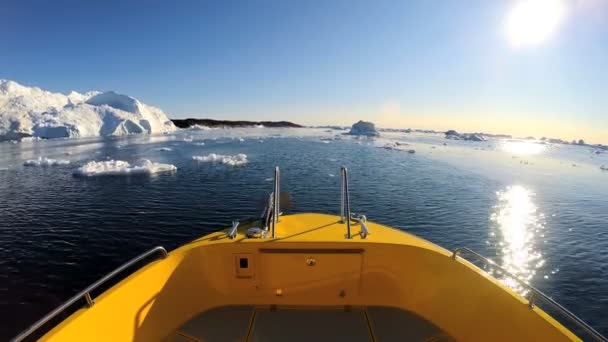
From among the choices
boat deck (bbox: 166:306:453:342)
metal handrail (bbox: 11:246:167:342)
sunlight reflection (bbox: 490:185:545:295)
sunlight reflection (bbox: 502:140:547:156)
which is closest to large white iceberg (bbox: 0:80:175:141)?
boat deck (bbox: 166:306:453:342)

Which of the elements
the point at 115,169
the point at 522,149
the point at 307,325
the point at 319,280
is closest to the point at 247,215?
the point at 319,280

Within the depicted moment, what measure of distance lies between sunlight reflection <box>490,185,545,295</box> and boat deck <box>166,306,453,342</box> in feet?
16.0

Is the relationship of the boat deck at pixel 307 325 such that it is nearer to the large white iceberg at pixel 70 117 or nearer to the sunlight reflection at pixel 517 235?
the sunlight reflection at pixel 517 235

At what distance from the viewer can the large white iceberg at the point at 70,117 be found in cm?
5922

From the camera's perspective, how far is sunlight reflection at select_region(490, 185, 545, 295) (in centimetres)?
895

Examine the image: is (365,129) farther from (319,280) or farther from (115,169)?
(319,280)

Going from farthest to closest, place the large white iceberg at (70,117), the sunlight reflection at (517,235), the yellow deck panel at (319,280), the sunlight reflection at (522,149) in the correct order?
the sunlight reflection at (522,149) < the large white iceberg at (70,117) < the sunlight reflection at (517,235) < the yellow deck panel at (319,280)

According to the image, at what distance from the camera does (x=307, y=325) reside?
4355mm

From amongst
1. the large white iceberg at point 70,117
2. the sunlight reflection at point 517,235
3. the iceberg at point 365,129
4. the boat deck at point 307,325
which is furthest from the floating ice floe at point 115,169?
the iceberg at point 365,129

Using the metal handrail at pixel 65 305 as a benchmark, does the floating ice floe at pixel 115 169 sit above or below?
below

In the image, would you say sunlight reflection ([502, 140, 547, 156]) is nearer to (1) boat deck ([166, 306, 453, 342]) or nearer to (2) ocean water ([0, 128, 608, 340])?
(2) ocean water ([0, 128, 608, 340])

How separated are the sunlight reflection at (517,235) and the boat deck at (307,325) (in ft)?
16.0

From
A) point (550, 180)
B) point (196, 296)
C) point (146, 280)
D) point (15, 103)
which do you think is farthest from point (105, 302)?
point (15, 103)

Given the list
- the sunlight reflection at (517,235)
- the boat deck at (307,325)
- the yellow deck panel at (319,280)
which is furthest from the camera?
the sunlight reflection at (517,235)
